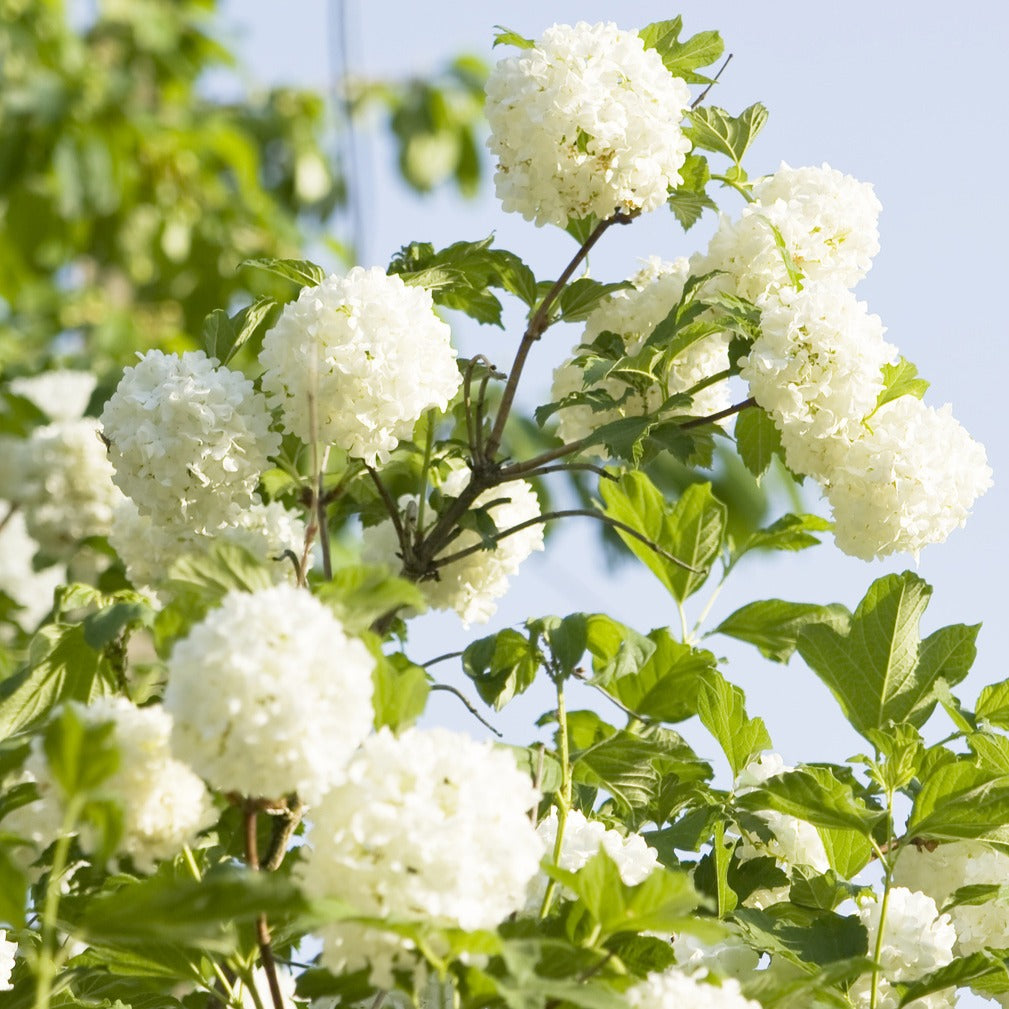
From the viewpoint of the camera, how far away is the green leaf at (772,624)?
68.7 inches

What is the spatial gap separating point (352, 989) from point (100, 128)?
195 inches

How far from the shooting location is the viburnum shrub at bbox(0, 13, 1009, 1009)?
90 centimetres

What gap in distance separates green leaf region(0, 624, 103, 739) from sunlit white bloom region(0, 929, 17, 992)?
Result: 0.19 meters

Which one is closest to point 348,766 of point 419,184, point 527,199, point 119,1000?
point 119,1000

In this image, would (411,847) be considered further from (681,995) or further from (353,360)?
(353,360)

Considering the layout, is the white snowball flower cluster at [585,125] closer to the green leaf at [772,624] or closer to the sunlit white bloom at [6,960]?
the green leaf at [772,624]

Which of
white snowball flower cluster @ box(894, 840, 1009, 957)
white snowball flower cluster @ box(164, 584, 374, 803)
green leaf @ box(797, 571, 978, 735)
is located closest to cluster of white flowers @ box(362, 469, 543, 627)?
green leaf @ box(797, 571, 978, 735)

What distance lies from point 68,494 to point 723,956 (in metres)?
1.93

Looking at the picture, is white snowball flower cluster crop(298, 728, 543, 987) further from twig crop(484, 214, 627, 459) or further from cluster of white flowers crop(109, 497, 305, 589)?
twig crop(484, 214, 627, 459)

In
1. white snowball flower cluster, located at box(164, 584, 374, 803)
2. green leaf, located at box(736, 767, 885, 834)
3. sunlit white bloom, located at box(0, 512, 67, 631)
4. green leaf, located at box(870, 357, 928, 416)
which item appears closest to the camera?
white snowball flower cluster, located at box(164, 584, 374, 803)

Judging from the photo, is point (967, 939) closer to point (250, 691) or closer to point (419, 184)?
point (250, 691)

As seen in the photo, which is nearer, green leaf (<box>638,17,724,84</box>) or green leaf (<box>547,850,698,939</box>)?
green leaf (<box>547,850,698,939</box>)

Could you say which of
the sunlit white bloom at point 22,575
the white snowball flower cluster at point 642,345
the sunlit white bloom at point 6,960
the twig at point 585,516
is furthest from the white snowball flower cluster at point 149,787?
the sunlit white bloom at point 22,575

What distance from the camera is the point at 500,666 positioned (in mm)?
1533
